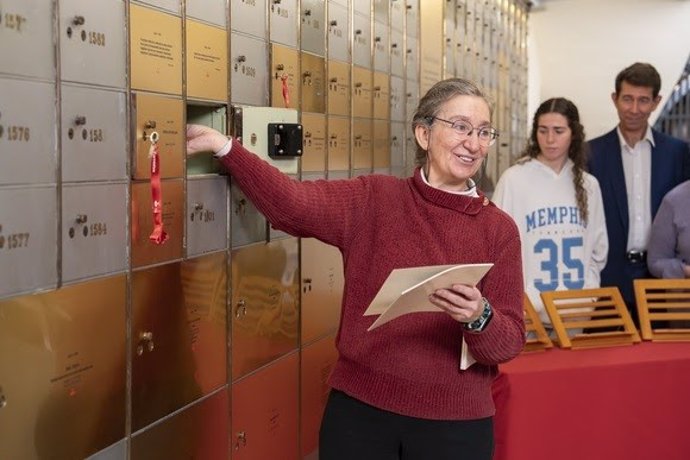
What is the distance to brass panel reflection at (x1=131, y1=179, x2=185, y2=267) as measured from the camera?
1.58m

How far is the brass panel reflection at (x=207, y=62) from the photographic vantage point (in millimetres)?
1753

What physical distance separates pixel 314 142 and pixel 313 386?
702 millimetres

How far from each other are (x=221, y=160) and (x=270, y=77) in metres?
0.43

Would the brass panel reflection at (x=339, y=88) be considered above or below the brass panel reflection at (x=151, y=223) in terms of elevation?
above

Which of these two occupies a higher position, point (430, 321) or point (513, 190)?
point (513, 190)

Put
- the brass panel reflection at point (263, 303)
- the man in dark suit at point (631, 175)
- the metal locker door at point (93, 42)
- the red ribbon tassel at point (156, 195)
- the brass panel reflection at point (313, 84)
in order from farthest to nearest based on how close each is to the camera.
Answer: the man in dark suit at point (631, 175)
the brass panel reflection at point (313, 84)
the brass panel reflection at point (263, 303)
the red ribbon tassel at point (156, 195)
the metal locker door at point (93, 42)

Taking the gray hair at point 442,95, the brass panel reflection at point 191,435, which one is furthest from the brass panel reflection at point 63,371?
the gray hair at point 442,95

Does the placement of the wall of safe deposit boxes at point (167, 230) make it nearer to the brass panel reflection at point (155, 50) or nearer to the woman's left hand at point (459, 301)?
the brass panel reflection at point (155, 50)

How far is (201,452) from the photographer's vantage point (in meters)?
1.86

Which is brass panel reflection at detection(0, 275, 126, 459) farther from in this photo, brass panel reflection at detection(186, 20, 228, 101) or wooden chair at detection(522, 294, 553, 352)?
wooden chair at detection(522, 294, 553, 352)

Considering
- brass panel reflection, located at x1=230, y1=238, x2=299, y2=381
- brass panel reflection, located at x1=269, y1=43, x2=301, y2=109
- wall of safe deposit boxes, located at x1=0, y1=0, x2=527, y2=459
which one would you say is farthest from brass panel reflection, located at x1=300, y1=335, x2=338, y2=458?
brass panel reflection, located at x1=269, y1=43, x2=301, y2=109

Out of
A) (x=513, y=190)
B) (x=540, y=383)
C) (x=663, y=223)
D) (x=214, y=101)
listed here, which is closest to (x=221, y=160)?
(x=214, y=101)

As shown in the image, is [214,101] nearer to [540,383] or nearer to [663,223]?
[540,383]

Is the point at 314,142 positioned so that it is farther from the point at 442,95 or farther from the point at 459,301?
the point at 459,301
